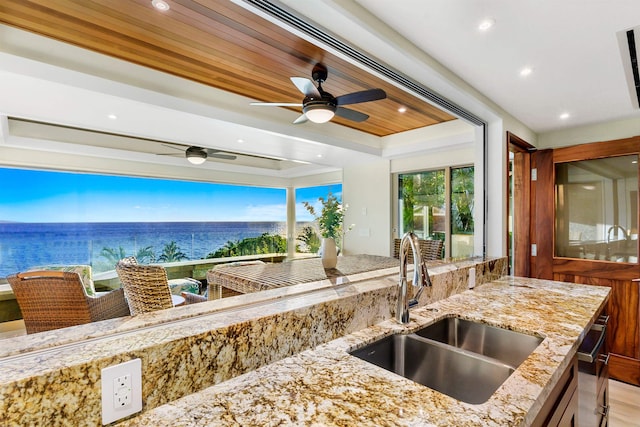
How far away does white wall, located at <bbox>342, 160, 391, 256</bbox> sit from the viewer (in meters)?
4.26

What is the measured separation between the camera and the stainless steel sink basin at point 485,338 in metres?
1.31

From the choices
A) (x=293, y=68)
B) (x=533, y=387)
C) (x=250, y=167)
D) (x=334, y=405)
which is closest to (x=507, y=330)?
(x=533, y=387)

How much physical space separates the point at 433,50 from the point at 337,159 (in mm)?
2870

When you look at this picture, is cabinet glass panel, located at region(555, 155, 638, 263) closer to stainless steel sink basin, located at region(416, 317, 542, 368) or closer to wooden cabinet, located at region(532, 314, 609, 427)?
wooden cabinet, located at region(532, 314, 609, 427)

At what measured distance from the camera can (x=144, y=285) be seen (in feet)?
4.50

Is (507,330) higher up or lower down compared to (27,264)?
lower down

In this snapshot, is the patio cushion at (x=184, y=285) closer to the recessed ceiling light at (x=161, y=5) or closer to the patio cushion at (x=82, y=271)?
the patio cushion at (x=82, y=271)

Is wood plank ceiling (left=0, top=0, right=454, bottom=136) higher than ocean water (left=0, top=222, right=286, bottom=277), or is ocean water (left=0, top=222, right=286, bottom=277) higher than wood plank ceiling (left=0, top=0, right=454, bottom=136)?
wood plank ceiling (left=0, top=0, right=454, bottom=136)

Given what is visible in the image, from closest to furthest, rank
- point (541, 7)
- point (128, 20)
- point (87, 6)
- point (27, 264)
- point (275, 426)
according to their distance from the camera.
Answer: point (275, 426) → point (27, 264) → point (541, 7) → point (87, 6) → point (128, 20)

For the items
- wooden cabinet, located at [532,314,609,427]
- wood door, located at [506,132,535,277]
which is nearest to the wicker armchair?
wooden cabinet, located at [532,314,609,427]

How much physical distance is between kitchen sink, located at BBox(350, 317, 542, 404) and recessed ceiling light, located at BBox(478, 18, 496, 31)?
1430 mm

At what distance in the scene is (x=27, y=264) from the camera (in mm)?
1232

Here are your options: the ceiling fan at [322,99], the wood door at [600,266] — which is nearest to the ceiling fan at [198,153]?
the ceiling fan at [322,99]

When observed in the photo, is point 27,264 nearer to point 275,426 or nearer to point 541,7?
point 275,426
